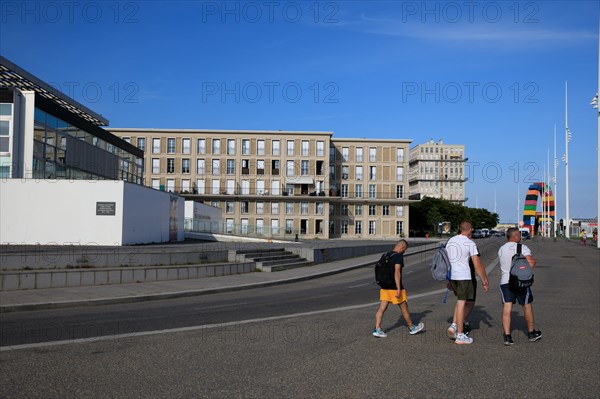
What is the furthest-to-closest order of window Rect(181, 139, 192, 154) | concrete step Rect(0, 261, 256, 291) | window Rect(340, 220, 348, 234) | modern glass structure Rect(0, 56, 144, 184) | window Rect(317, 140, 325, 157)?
window Rect(340, 220, 348, 234), window Rect(181, 139, 192, 154), window Rect(317, 140, 325, 157), modern glass structure Rect(0, 56, 144, 184), concrete step Rect(0, 261, 256, 291)

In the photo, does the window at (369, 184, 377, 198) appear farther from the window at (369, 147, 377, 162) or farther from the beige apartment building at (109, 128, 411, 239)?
the beige apartment building at (109, 128, 411, 239)

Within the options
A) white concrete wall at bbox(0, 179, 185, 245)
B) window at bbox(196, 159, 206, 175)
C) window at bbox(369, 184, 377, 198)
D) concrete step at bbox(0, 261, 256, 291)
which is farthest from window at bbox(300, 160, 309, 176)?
concrete step at bbox(0, 261, 256, 291)

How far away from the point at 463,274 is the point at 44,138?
1058 inches

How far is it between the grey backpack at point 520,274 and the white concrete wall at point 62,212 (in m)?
21.8

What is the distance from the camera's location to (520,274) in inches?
347

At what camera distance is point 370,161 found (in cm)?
9931

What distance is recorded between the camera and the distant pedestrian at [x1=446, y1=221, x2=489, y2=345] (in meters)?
8.70

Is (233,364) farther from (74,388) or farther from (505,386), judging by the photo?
(505,386)

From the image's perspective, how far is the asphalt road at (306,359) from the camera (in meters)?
6.29

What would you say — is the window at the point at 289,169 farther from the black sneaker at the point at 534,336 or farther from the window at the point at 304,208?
the black sneaker at the point at 534,336

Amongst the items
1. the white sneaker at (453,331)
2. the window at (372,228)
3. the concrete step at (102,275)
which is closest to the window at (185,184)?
the window at (372,228)

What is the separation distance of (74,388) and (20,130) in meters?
25.8

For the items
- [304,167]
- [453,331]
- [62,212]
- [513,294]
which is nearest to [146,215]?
[62,212]

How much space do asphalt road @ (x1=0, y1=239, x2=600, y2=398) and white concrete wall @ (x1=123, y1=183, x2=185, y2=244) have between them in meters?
15.5
